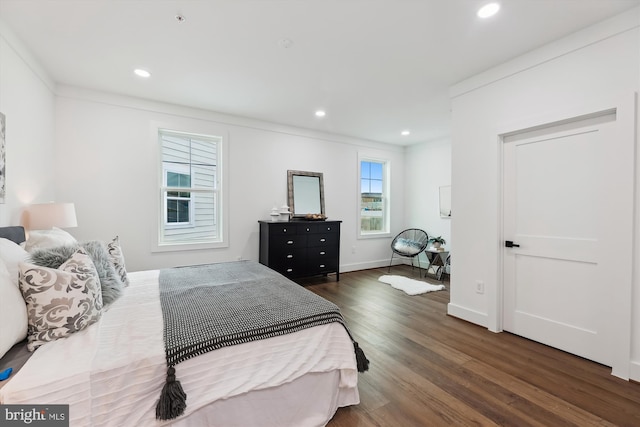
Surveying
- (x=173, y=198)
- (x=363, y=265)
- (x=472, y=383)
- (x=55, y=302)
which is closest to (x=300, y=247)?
(x=363, y=265)

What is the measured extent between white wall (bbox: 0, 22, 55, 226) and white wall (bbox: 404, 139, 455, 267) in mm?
5654

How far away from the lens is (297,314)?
5.26 ft

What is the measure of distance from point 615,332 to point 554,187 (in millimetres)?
1177

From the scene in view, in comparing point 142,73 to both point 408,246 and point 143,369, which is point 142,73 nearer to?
point 143,369

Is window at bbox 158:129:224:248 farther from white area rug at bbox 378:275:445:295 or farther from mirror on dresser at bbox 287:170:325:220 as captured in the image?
white area rug at bbox 378:275:445:295

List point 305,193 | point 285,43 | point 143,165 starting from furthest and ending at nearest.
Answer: point 305,193 → point 143,165 → point 285,43

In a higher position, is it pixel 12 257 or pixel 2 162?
pixel 2 162

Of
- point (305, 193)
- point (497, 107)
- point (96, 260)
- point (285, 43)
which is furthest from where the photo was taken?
point (305, 193)

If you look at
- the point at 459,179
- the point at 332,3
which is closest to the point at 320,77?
the point at 332,3

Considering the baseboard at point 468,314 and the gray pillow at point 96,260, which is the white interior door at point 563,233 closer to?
the baseboard at point 468,314

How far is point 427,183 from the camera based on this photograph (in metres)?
5.61

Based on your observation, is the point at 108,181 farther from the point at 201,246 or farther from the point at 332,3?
the point at 332,3

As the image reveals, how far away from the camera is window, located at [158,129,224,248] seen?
3814 millimetres

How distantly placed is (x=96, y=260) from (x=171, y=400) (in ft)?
3.83
